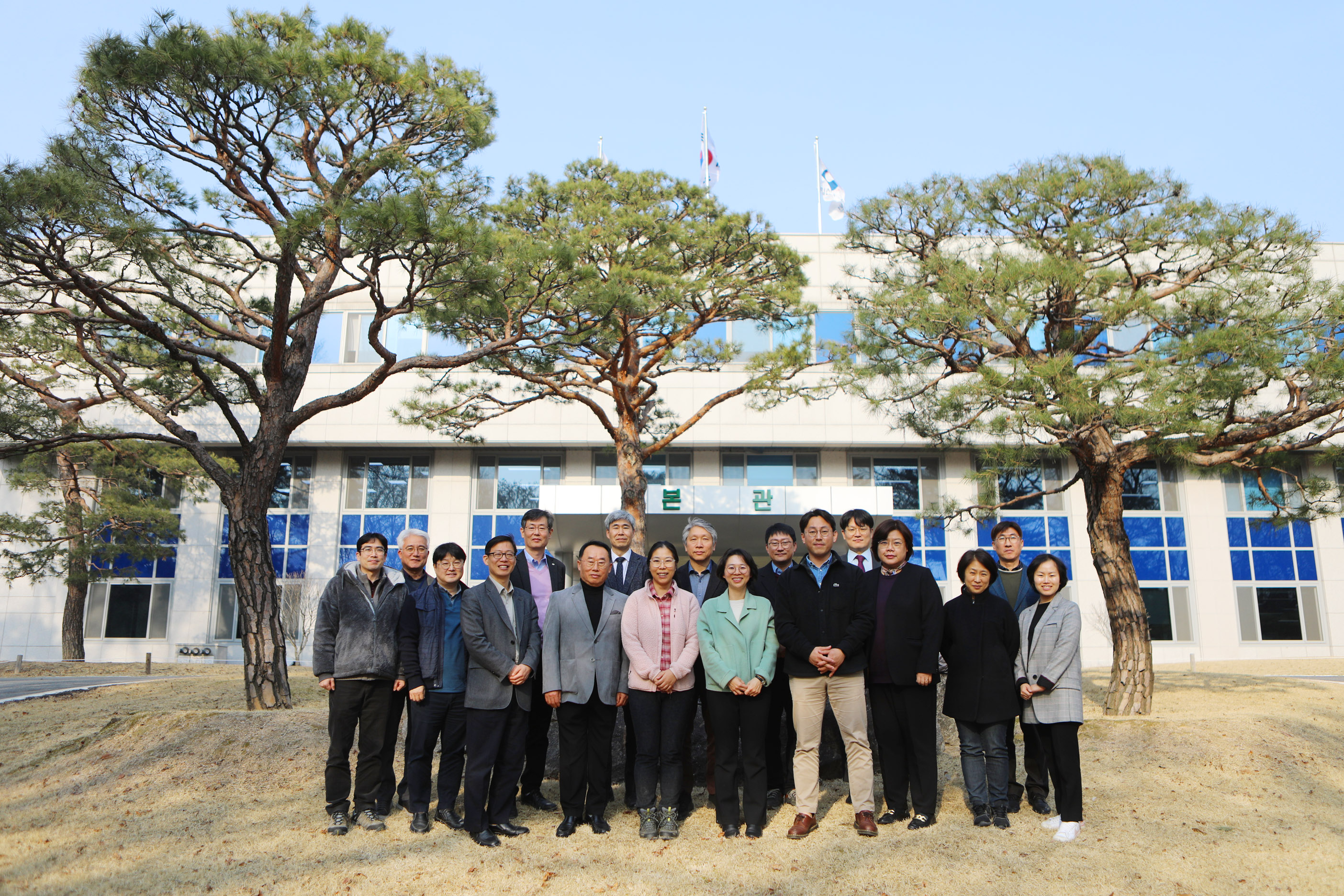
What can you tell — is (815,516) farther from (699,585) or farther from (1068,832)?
(1068,832)

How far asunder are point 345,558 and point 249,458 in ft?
37.9

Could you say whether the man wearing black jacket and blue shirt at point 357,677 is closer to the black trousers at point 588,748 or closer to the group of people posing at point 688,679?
the group of people posing at point 688,679

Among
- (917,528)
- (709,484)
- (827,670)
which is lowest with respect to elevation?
(827,670)

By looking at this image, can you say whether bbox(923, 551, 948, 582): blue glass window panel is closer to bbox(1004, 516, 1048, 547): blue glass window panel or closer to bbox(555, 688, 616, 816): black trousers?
bbox(1004, 516, 1048, 547): blue glass window panel

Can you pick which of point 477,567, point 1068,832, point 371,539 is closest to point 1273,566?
point 477,567

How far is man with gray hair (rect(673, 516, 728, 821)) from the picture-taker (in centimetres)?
471

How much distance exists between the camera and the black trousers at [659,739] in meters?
4.50

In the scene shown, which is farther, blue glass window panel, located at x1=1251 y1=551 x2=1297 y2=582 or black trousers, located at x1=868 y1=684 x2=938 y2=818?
blue glass window panel, located at x1=1251 y1=551 x2=1297 y2=582

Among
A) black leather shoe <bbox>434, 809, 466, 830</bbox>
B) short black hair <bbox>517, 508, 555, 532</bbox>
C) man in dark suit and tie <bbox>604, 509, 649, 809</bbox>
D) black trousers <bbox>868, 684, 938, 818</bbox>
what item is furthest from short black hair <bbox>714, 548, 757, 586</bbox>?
black leather shoe <bbox>434, 809, 466, 830</bbox>

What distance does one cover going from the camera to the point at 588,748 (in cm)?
466

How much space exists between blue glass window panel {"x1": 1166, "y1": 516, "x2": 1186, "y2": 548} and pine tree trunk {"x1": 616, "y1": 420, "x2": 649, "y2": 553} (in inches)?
514

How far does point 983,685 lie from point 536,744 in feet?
8.15

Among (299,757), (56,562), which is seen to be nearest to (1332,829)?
(299,757)

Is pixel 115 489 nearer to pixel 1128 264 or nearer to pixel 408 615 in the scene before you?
pixel 408 615
